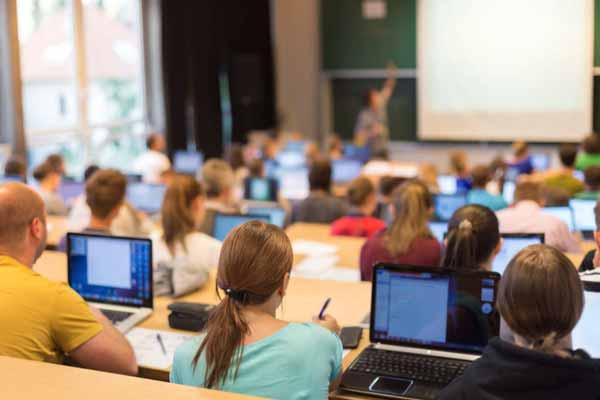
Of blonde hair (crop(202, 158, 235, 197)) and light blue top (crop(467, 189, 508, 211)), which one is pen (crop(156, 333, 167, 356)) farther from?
light blue top (crop(467, 189, 508, 211))

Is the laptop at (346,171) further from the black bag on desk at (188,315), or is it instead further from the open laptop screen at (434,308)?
A: the open laptop screen at (434,308)

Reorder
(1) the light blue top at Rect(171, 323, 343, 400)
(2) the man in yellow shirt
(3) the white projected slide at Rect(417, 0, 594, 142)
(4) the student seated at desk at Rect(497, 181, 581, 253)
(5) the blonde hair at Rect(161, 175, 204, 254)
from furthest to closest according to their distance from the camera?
(3) the white projected slide at Rect(417, 0, 594, 142), (4) the student seated at desk at Rect(497, 181, 581, 253), (5) the blonde hair at Rect(161, 175, 204, 254), (2) the man in yellow shirt, (1) the light blue top at Rect(171, 323, 343, 400)

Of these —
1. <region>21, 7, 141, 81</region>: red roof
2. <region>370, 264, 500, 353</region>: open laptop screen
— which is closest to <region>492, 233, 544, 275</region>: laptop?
<region>370, 264, 500, 353</region>: open laptop screen

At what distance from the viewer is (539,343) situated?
2.02 metres

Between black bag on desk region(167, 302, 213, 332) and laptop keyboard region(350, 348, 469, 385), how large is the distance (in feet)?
2.46

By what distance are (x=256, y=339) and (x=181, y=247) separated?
1.83 m

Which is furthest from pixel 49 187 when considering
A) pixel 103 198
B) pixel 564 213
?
pixel 564 213

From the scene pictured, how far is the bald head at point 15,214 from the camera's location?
2.84m

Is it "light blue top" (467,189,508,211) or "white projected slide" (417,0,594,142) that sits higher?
"white projected slide" (417,0,594,142)

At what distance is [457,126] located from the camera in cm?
1318

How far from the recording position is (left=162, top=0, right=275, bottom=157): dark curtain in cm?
1173

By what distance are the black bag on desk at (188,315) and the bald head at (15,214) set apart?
2.64 feet

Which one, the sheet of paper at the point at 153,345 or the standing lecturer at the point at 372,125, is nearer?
the sheet of paper at the point at 153,345

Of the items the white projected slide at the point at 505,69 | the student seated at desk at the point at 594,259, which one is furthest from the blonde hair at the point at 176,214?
the white projected slide at the point at 505,69
